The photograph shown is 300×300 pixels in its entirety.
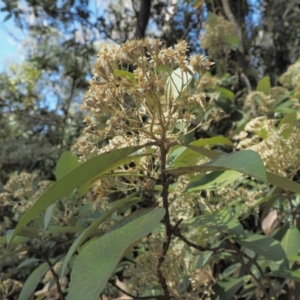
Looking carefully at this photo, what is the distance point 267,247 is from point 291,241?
0.96ft

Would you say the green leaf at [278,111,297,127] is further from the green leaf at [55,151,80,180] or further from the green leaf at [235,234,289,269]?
the green leaf at [55,151,80,180]

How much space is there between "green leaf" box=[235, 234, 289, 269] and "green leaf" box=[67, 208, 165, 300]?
13.7 inches

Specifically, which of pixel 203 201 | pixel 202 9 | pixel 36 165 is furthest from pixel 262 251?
pixel 202 9

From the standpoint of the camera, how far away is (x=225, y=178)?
96cm

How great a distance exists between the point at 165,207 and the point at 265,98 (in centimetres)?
121

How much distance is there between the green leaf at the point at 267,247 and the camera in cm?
107

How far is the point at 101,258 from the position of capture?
712 millimetres

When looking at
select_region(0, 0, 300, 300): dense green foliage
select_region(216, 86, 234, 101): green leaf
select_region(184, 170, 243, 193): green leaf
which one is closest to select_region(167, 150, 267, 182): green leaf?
select_region(0, 0, 300, 300): dense green foliage

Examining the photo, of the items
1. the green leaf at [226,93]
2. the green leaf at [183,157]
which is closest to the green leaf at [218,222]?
the green leaf at [183,157]

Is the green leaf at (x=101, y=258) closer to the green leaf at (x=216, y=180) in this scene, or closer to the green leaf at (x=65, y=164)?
the green leaf at (x=216, y=180)

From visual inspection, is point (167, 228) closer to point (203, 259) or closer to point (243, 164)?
point (243, 164)

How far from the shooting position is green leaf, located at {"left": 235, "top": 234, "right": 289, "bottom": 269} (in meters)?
1.07

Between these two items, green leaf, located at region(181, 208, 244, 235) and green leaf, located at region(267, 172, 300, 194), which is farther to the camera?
green leaf, located at region(181, 208, 244, 235)

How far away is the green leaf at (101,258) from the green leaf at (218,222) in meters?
0.20
